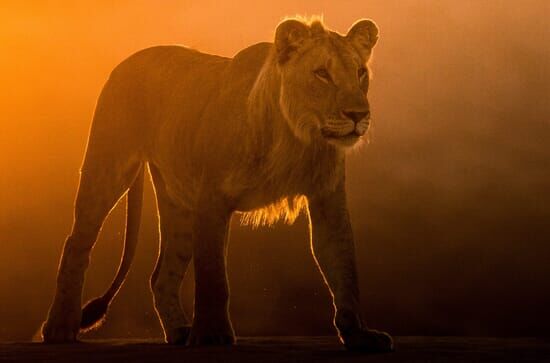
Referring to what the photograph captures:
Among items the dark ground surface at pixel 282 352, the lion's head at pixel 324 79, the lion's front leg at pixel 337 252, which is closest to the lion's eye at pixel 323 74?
the lion's head at pixel 324 79

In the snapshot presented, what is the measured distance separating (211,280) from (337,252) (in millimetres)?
1047

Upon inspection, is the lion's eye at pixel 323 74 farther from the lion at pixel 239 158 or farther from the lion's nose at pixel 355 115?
the lion's nose at pixel 355 115

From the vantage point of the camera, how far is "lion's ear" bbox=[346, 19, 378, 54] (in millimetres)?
9989

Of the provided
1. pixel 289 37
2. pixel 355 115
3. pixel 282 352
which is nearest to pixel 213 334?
pixel 282 352

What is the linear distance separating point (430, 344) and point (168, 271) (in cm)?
278

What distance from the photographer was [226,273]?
32.7 ft

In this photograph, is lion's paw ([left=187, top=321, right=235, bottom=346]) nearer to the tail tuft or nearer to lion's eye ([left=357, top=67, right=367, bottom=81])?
lion's eye ([left=357, top=67, right=367, bottom=81])

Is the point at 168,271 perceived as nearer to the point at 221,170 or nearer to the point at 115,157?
the point at 115,157

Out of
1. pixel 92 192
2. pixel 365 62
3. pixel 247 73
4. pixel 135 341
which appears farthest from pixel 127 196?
pixel 365 62

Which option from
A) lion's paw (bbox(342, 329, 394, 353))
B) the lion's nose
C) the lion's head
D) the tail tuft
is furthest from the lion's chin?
the tail tuft

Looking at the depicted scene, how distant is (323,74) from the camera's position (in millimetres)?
9609

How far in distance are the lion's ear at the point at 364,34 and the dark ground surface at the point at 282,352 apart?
2401 millimetres

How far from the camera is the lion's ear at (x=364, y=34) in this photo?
9989 mm

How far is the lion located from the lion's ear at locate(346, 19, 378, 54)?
1cm
